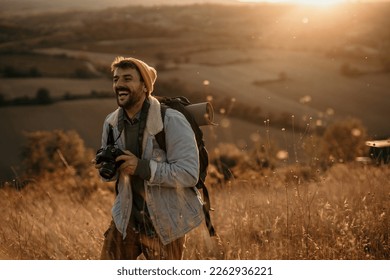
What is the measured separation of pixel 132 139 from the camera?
8.31 ft

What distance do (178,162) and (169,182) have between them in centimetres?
11

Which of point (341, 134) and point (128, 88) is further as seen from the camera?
point (341, 134)

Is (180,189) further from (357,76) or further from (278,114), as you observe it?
(357,76)

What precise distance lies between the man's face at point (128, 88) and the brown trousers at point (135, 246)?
0.63 metres

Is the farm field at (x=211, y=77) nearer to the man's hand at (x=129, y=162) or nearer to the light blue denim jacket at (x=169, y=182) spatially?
the light blue denim jacket at (x=169, y=182)

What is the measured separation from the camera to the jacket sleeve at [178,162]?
2.36 metres

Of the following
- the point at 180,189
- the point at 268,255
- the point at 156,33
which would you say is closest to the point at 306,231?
the point at 268,255

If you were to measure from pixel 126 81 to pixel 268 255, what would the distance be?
4.51 ft

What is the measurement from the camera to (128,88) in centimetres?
247

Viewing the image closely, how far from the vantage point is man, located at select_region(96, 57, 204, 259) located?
237cm

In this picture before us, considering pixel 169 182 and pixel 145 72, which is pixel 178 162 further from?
pixel 145 72

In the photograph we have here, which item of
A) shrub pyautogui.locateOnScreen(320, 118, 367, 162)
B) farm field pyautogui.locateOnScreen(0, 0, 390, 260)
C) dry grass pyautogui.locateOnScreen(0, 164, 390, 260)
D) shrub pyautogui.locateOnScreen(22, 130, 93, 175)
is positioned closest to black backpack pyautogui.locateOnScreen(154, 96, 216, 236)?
dry grass pyautogui.locateOnScreen(0, 164, 390, 260)

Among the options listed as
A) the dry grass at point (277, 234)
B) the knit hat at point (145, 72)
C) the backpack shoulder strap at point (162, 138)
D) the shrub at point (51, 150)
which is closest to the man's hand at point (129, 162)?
the backpack shoulder strap at point (162, 138)

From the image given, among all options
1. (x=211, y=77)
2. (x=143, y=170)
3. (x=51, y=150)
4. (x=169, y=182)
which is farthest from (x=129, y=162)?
(x=211, y=77)
